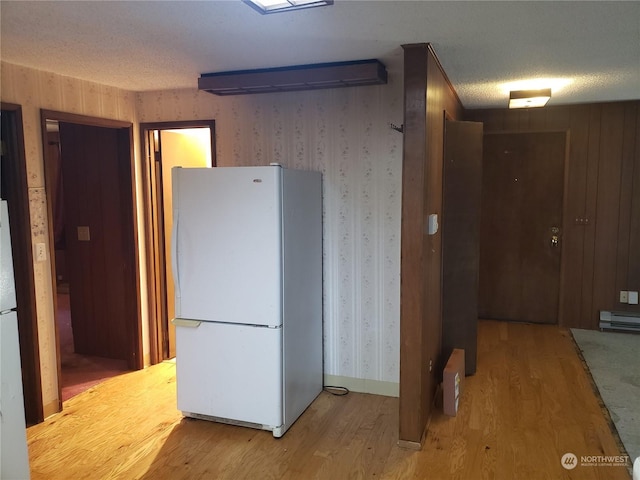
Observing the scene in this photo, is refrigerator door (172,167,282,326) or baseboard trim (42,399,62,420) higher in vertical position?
refrigerator door (172,167,282,326)

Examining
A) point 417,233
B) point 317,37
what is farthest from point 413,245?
point 317,37

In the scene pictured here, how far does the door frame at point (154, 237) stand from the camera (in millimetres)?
4060

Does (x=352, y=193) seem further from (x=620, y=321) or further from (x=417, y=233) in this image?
(x=620, y=321)

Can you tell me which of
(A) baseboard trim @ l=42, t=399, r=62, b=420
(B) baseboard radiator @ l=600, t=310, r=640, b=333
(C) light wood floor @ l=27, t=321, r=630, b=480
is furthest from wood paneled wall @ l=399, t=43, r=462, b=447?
(B) baseboard radiator @ l=600, t=310, r=640, b=333

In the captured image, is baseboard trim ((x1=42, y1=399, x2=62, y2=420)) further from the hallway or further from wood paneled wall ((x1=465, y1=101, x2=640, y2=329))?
wood paneled wall ((x1=465, y1=101, x2=640, y2=329))

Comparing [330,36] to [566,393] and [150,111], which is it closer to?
[150,111]

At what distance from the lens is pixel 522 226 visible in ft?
17.6

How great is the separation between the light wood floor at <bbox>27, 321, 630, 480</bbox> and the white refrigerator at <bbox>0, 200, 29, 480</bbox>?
79 centimetres

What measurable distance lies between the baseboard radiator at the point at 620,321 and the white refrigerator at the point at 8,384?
4994mm

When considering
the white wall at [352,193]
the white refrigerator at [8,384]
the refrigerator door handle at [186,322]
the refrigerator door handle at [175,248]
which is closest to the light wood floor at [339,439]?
the white wall at [352,193]

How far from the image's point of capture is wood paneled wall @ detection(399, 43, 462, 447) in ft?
8.86

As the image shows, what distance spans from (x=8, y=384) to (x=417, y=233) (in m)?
1.99

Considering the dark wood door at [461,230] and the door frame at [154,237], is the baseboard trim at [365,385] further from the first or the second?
the door frame at [154,237]

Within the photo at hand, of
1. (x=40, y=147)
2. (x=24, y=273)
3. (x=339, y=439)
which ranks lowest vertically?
(x=339, y=439)
